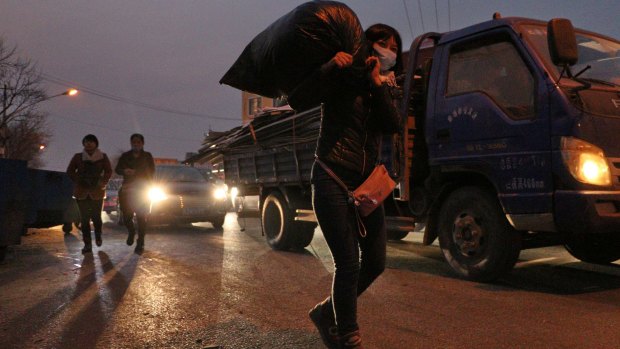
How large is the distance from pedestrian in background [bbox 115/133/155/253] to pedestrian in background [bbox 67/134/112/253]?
0.33 meters

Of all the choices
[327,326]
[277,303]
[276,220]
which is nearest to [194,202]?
[276,220]

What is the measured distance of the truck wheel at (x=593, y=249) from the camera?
5.02 meters

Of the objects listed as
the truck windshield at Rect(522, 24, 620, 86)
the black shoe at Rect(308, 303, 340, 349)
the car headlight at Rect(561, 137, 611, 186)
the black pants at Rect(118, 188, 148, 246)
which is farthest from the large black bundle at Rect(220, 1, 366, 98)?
the black pants at Rect(118, 188, 148, 246)

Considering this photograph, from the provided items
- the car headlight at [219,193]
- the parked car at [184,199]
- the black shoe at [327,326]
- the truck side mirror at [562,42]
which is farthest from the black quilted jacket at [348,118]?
the car headlight at [219,193]

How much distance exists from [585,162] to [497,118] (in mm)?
876

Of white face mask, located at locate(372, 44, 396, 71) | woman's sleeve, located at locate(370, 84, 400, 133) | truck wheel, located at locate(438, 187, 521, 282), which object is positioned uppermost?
white face mask, located at locate(372, 44, 396, 71)

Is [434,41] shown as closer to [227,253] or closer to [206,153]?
[227,253]

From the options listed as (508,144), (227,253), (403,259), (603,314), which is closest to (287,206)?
(227,253)

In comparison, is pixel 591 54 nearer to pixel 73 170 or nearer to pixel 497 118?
pixel 497 118

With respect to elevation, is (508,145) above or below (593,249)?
above

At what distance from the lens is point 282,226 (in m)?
7.46

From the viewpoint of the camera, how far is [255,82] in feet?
9.34

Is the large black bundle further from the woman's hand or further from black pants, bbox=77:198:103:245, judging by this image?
black pants, bbox=77:198:103:245

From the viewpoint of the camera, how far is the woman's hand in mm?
2430
